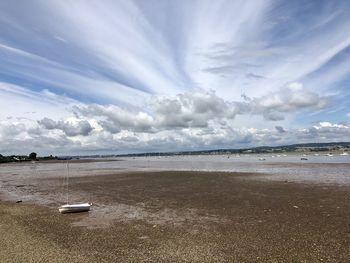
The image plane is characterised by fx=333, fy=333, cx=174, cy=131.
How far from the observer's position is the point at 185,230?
708 inches

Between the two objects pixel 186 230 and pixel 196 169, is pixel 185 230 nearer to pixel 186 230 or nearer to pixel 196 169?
pixel 186 230

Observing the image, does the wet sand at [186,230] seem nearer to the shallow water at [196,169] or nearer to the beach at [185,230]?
the beach at [185,230]

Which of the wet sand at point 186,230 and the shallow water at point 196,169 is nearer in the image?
the wet sand at point 186,230

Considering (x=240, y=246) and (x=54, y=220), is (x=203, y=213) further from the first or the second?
(x=54, y=220)

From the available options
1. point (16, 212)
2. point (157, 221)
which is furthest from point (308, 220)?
point (16, 212)

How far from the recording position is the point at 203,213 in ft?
74.4

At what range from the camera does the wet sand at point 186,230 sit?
13.8m

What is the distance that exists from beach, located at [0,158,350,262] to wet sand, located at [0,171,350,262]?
4 cm

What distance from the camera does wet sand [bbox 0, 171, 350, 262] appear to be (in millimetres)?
13805

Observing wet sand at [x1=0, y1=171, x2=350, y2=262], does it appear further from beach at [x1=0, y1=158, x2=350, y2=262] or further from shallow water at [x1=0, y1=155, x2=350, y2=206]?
shallow water at [x1=0, y1=155, x2=350, y2=206]

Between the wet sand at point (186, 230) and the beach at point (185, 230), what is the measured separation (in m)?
0.04

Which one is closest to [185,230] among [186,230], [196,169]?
[186,230]

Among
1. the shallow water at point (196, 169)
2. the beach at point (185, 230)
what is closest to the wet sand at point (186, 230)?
the beach at point (185, 230)

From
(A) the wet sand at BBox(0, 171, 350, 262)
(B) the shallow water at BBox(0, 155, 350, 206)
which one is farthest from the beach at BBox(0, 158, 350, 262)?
(B) the shallow water at BBox(0, 155, 350, 206)
